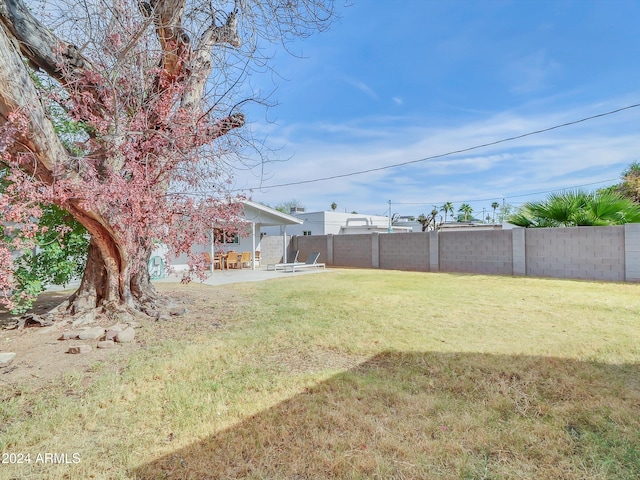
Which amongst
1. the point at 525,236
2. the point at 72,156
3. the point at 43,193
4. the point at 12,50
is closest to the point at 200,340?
the point at 43,193

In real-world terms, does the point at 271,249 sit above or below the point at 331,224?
below

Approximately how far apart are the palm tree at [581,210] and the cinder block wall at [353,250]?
7.47m

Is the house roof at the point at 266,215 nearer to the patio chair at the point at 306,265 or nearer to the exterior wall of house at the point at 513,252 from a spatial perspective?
the patio chair at the point at 306,265

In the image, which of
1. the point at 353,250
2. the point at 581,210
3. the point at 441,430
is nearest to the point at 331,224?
the point at 353,250

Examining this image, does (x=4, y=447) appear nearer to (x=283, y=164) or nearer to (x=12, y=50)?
(x=12, y=50)

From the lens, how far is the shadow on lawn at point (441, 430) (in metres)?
2.02

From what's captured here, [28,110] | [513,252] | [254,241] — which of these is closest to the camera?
[28,110]

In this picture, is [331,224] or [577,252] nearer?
[577,252]

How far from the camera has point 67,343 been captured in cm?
464

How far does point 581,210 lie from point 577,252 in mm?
1462

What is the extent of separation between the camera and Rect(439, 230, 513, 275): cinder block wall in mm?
12672

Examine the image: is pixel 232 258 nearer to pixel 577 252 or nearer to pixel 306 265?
pixel 306 265

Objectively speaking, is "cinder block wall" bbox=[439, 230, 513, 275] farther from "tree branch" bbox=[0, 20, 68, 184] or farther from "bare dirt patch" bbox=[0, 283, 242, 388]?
"tree branch" bbox=[0, 20, 68, 184]

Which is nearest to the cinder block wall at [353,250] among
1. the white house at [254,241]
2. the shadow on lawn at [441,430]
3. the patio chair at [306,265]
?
the patio chair at [306,265]
